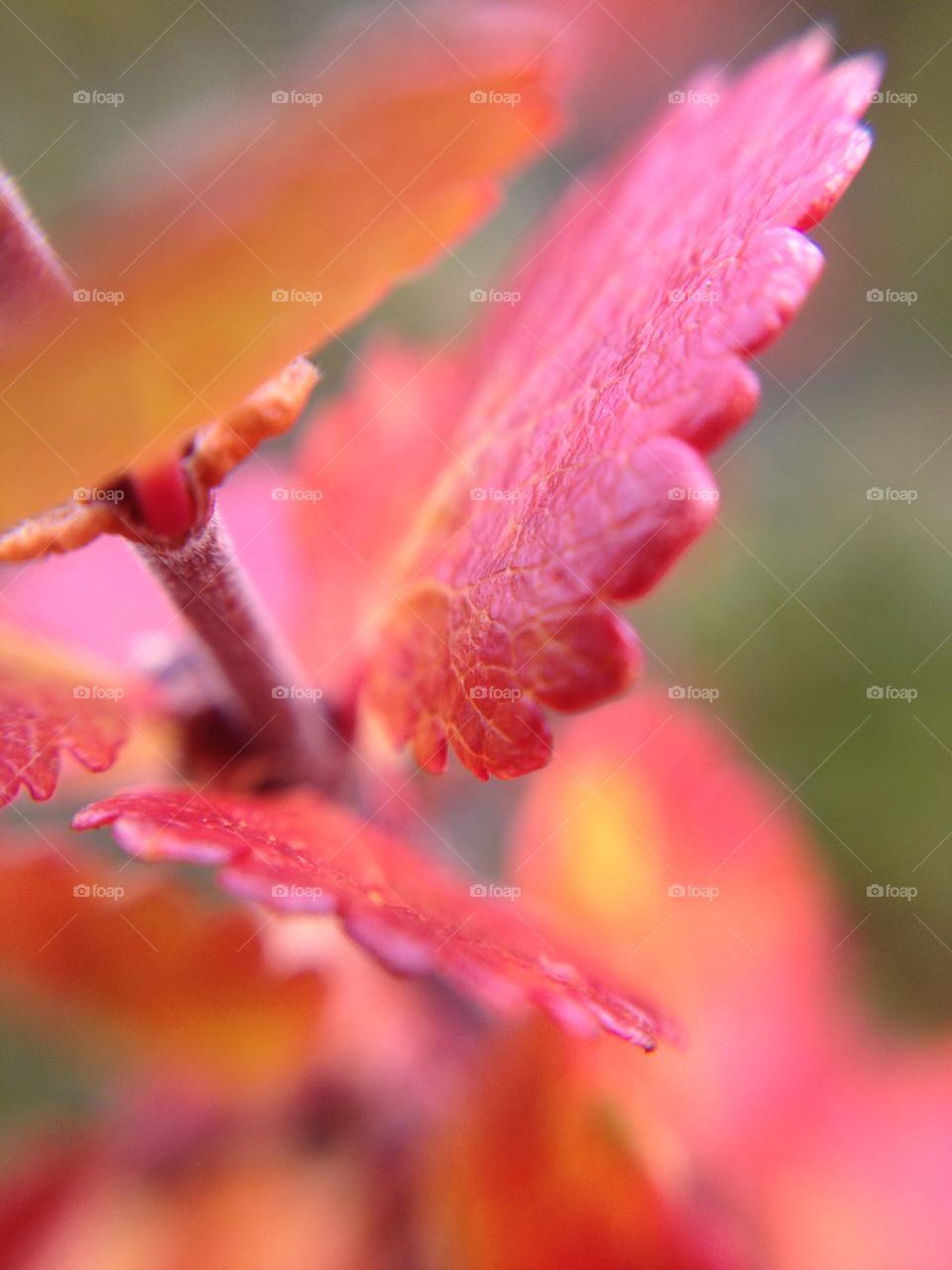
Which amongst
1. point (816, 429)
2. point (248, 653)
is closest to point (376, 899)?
point (248, 653)

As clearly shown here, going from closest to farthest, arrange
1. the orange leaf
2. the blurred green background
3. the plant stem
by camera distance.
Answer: the orange leaf, the plant stem, the blurred green background

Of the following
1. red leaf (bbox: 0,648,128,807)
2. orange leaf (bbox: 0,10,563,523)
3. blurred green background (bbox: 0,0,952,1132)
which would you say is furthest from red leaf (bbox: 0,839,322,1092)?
blurred green background (bbox: 0,0,952,1132)

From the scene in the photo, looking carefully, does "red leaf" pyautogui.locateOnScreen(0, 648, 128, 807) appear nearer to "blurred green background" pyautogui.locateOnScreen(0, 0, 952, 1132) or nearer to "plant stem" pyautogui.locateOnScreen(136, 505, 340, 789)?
"plant stem" pyautogui.locateOnScreen(136, 505, 340, 789)

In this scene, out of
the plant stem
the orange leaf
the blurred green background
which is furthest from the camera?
the blurred green background

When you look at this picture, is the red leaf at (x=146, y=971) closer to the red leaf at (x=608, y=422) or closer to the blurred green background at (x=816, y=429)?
the red leaf at (x=608, y=422)

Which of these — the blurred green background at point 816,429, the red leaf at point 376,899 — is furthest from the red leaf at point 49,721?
the blurred green background at point 816,429

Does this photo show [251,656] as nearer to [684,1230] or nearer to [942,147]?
[684,1230]
